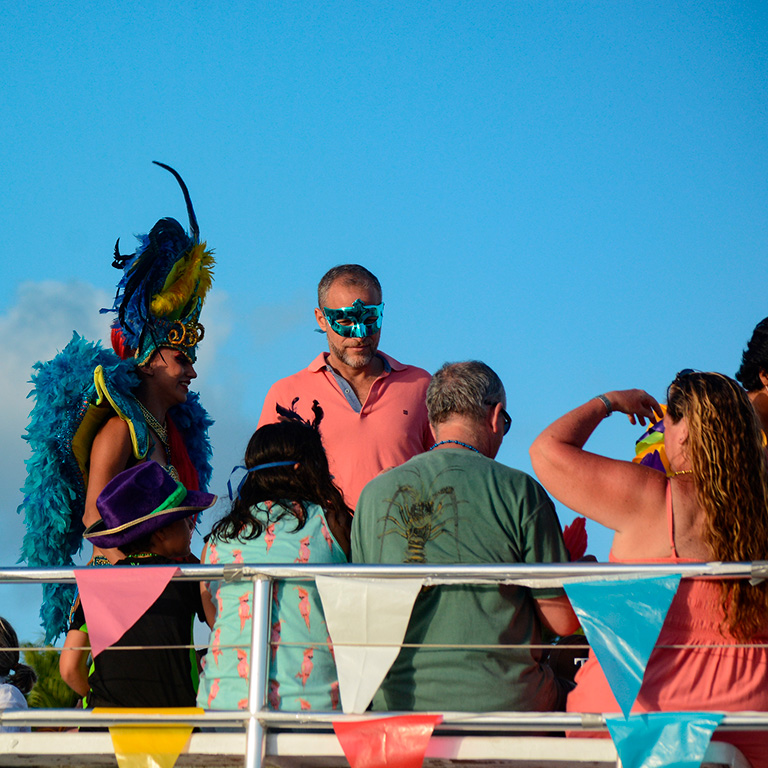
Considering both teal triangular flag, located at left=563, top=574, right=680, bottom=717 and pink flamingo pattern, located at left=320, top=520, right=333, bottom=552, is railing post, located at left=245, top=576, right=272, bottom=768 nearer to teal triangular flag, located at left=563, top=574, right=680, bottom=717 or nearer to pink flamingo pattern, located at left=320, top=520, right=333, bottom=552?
pink flamingo pattern, located at left=320, top=520, right=333, bottom=552

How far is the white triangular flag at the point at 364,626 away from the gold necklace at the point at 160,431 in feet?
8.43

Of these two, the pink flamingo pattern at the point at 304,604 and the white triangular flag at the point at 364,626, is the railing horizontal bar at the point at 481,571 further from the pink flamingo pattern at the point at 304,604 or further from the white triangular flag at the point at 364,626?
the pink flamingo pattern at the point at 304,604

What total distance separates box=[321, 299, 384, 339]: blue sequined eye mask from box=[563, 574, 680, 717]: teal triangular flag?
2.44 meters

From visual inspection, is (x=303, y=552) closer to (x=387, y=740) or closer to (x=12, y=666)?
(x=387, y=740)

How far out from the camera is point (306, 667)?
3.38 m

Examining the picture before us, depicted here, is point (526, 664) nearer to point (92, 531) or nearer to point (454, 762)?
point (454, 762)

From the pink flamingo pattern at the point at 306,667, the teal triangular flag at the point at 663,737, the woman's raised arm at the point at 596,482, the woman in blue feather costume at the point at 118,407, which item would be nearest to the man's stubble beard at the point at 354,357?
the woman in blue feather costume at the point at 118,407

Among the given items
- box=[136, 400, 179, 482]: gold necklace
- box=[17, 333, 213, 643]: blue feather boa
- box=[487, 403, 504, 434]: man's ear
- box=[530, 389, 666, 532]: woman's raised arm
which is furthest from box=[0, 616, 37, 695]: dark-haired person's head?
box=[530, 389, 666, 532]: woman's raised arm

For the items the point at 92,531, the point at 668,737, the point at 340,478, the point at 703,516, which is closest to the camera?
the point at 668,737

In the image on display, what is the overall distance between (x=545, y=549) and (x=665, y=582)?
0.40 metres

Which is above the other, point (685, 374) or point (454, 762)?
point (685, 374)

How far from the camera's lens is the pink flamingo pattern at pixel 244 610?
11.3 ft

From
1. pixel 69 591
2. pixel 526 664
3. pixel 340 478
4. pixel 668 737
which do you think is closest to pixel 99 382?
pixel 69 591

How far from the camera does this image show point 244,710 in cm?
321
